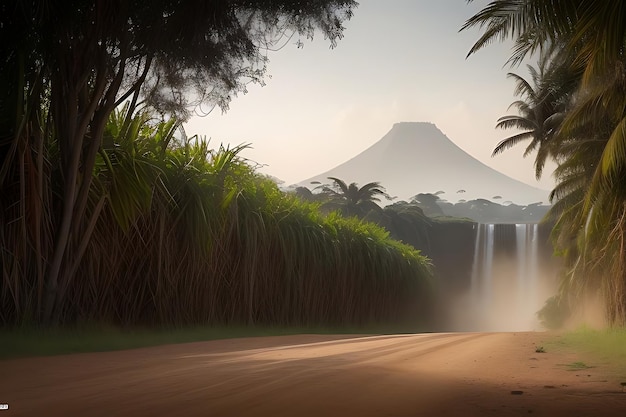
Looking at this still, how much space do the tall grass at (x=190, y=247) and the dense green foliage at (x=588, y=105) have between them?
5983 mm

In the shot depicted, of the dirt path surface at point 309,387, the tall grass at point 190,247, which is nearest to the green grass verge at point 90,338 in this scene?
the tall grass at point 190,247

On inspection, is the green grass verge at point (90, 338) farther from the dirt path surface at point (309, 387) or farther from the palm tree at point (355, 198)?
the palm tree at point (355, 198)

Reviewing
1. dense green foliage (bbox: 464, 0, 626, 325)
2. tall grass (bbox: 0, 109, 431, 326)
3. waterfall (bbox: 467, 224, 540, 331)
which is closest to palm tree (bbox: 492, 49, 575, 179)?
dense green foliage (bbox: 464, 0, 626, 325)

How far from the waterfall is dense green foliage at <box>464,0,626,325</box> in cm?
2007

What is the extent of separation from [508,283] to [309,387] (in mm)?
44943

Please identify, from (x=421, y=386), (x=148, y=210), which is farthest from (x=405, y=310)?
(x=421, y=386)

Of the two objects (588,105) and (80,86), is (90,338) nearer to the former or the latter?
(80,86)

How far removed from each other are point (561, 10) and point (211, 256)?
7883 mm

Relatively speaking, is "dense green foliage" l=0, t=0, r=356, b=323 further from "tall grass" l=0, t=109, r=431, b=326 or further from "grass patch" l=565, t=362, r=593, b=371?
"grass patch" l=565, t=362, r=593, b=371

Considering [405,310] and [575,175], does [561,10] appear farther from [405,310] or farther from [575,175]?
[405,310]

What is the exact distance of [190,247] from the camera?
40.5 feet

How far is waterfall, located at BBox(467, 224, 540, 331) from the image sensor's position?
→ 46.2m

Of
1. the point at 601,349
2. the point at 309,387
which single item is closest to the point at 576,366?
the point at 601,349

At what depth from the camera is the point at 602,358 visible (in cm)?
726
